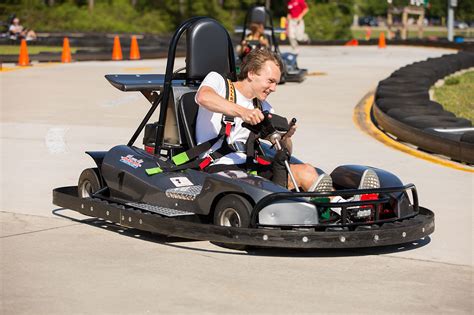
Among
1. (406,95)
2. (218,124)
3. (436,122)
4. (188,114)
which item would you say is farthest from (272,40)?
Result: (218,124)

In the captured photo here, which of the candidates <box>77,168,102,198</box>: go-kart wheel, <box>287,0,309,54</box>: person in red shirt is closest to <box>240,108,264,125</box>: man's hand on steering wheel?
<box>77,168,102,198</box>: go-kart wheel

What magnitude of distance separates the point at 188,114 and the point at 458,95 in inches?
499

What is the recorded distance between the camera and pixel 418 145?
12.2 meters

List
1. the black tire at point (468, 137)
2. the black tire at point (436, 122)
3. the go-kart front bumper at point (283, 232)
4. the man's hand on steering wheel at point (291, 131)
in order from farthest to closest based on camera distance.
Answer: the black tire at point (436, 122) < the black tire at point (468, 137) < the man's hand on steering wheel at point (291, 131) < the go-kart front bumper at point (283, 232)

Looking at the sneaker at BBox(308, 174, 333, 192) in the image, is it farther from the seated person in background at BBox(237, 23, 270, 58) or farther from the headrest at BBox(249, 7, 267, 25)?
the headrest at BBox(249, 7, 267, 25)

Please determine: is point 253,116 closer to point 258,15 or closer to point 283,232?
point 283,232

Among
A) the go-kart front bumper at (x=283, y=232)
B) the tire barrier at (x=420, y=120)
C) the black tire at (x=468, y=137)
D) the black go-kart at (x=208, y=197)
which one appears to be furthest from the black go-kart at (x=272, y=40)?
the go-kart front bumper at (x=283, y=232)

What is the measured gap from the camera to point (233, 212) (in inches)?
264

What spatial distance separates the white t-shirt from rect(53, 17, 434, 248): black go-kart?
0.13 metres

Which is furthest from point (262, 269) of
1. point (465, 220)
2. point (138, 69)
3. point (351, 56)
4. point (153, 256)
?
point (351, 56)

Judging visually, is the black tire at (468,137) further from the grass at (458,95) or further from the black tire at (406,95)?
the grass at (458,95)

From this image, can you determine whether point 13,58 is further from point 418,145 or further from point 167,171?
point 167,171

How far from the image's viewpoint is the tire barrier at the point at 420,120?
11280 mm

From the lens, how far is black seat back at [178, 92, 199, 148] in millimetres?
7500
